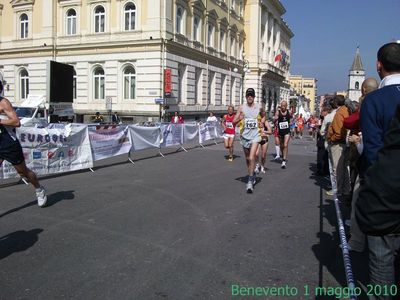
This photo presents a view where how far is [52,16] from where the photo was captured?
36.3m

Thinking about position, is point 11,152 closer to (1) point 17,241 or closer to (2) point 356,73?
(1) point 17,241

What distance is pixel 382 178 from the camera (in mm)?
2449

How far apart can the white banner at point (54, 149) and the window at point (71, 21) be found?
91.1 feet

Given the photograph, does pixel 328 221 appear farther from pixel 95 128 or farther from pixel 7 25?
pixel 7 25

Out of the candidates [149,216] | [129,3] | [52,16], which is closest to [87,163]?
[149,216]

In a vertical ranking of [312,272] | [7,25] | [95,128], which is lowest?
[312,272]

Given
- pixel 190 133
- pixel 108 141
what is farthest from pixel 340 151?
pixel 190 133

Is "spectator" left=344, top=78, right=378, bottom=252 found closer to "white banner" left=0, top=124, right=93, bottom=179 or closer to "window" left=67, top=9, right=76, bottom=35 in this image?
"white banner" left=0, top=124, right=93, bottom=179

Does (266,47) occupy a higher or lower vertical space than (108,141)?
higher

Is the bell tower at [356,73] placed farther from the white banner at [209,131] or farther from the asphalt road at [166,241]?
the asphalt road at [166,241]

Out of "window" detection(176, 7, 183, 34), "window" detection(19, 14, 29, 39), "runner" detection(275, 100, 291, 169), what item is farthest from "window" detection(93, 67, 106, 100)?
"runner" detection(275, 100, 291, 169)

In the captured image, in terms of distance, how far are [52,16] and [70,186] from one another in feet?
103

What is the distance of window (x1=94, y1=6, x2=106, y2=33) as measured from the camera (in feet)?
114

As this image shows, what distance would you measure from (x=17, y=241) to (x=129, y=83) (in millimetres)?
29901
